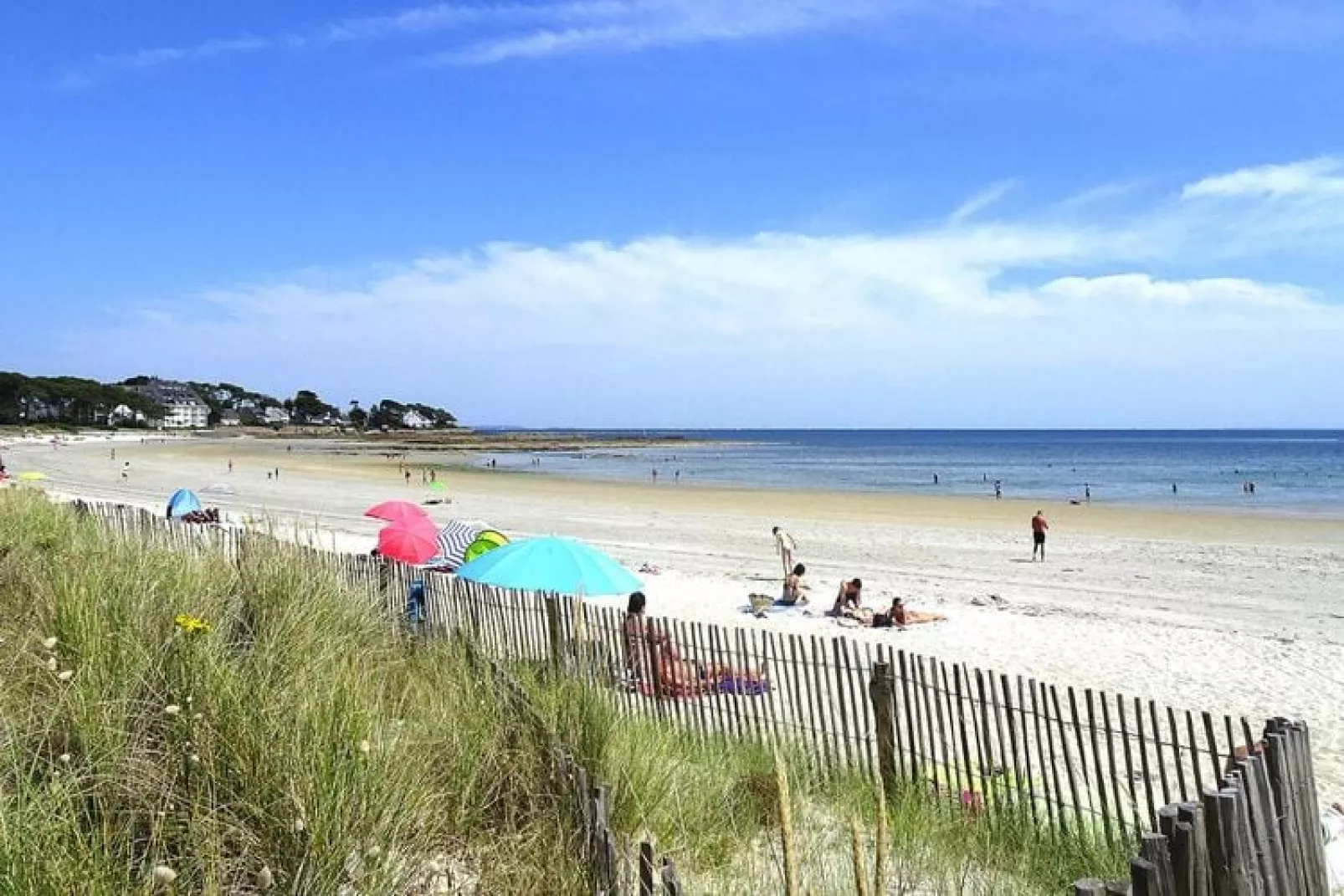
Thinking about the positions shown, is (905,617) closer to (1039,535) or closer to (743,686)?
(743,686)

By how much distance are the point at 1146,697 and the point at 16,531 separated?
11.0 m

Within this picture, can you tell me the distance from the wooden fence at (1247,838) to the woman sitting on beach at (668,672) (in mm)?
3416

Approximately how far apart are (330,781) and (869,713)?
464cm

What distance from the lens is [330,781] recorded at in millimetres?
3188

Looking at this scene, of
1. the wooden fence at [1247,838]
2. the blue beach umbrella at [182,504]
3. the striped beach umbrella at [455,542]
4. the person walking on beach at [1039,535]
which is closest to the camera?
the wooden fence at [1247,838]

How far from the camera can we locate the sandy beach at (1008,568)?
10.9m

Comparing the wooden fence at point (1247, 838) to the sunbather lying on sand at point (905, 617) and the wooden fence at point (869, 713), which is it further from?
the sunbather lying on sand at point (905, 617)

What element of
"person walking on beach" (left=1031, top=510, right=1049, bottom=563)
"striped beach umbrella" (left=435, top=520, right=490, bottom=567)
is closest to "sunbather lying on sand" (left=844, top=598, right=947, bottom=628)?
"striped beach umbrella" (left=435, top=520, right=490, bottom=567)

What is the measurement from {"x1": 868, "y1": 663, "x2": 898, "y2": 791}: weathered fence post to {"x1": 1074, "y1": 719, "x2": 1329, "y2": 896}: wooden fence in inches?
91.1

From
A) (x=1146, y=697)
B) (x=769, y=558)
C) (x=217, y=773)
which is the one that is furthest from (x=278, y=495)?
(x=217, y=773)

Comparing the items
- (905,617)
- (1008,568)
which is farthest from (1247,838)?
(1008,568)

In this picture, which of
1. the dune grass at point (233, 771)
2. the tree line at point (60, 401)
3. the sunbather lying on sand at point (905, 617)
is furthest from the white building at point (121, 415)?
the dune grass at point (233, 771)

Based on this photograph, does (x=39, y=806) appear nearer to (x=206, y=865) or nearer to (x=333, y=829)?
(x=206, y=865)

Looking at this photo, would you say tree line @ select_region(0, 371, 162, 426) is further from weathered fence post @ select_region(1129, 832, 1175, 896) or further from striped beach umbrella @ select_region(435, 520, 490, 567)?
weathered fence post @ select_region(1129, 832, 1175, 896)
